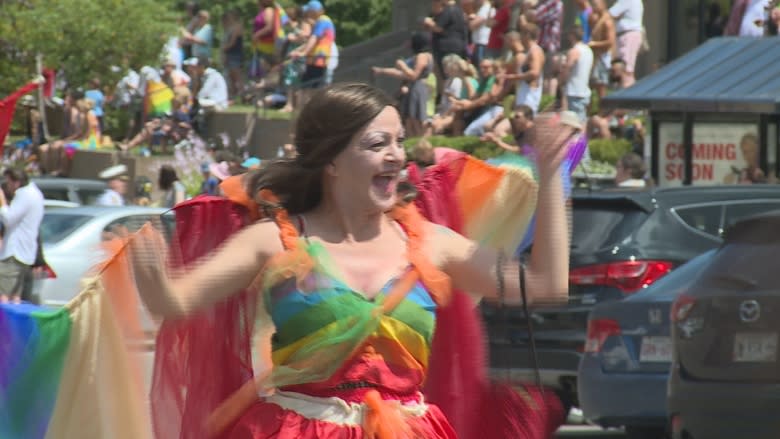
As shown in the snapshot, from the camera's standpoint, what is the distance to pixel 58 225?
16.7 metres

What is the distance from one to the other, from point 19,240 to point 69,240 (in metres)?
1.28

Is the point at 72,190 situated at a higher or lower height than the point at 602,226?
lower

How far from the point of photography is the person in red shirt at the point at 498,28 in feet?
71.0

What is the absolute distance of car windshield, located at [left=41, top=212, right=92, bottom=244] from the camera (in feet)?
53.7

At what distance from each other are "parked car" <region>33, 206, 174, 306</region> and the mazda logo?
339 inches

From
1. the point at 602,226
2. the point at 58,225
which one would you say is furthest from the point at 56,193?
the point at 602,226

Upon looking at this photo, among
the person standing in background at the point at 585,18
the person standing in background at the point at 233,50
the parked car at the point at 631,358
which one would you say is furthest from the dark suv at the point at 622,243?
the person standing in background at the point at 233,50

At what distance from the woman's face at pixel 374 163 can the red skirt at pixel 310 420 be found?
0.47 metres

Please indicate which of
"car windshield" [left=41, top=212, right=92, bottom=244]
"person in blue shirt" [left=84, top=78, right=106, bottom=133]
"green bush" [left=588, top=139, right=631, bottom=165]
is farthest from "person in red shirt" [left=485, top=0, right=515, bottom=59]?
"person in blue shirt" [left=84, top=78, right=106, bottom=133]

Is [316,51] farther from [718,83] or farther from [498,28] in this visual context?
[718,83]

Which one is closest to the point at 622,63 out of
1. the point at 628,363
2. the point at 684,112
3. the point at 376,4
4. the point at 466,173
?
the point at 684,112

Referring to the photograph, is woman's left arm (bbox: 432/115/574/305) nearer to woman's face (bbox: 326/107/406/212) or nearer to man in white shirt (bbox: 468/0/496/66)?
woman's face (bbox: 326/107/406/212)

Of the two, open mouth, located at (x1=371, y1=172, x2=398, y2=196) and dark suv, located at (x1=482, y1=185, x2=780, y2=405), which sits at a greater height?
open mouth, located at (x1=371, y1=172, x2=398, y2=196)

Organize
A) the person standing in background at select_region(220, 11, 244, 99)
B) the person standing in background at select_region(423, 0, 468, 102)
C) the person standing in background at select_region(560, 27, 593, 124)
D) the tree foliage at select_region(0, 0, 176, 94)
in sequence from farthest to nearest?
the tree foliage at select_region(0, 0, 176, 94)
the person standing in background at select_region(220, 11, 244, 99)
the person standing in background at select_region(423, 0, 468, 102)
the person standing in background at select_region(560, 27, 593, 124)
